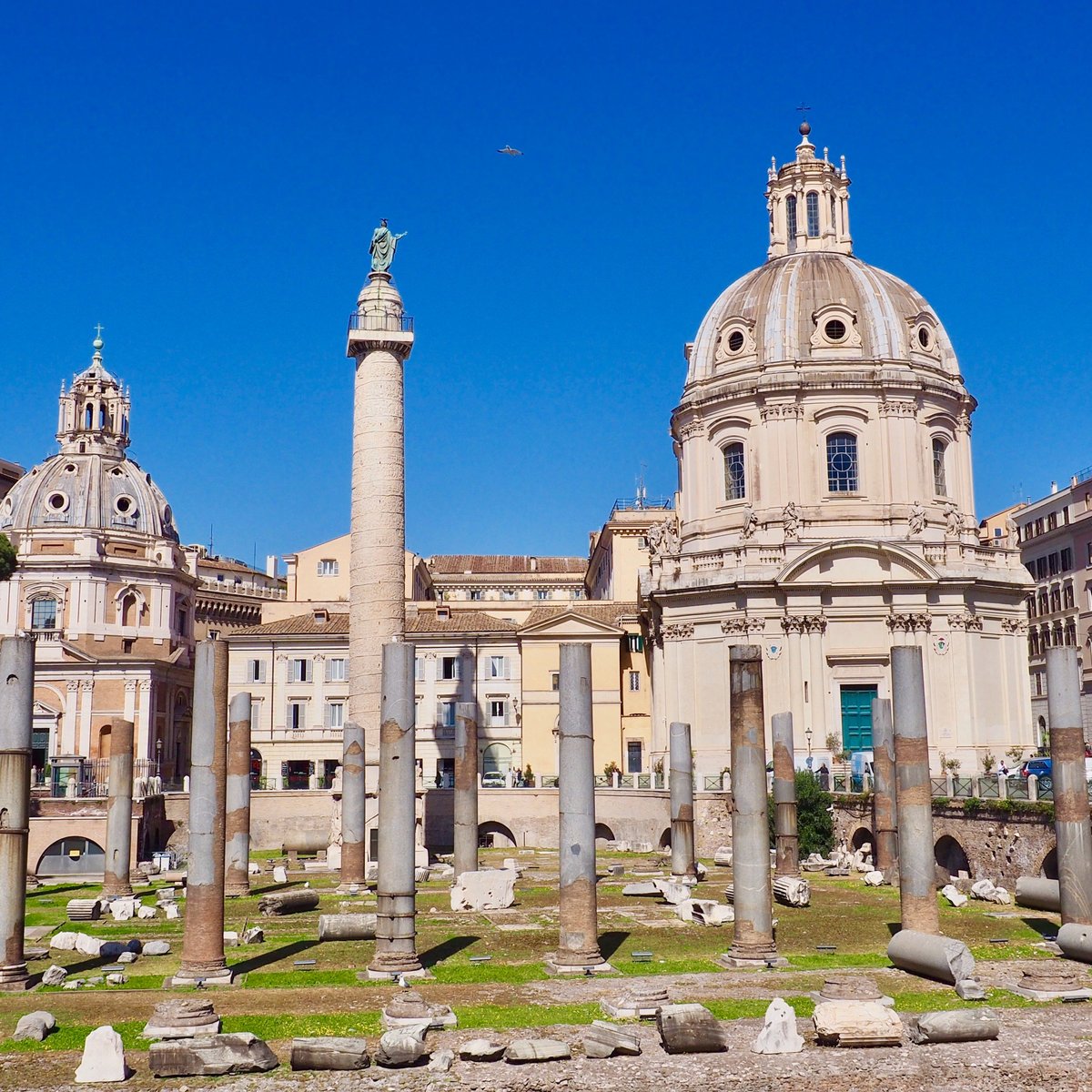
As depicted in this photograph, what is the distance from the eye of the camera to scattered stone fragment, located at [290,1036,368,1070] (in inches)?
680

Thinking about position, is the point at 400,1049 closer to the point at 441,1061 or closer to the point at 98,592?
the point at 441,1061

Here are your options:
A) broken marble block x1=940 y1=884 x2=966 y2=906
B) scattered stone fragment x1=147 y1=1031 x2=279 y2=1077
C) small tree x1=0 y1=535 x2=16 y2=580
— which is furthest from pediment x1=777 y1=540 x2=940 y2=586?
A: scattered stone fragment x1=147 y1=1031 x2=279 y2=1077

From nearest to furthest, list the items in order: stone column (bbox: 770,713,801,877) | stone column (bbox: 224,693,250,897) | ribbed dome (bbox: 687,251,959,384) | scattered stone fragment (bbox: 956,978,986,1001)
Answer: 1. scattered stone fragment (bbox: 956,978,986,1001)
2. stone column (bbox: 770,713,801,877)
3. stone column (bbox: 224,693,250,897)
4. ribbed dome (bbox: 687,251,959,384)

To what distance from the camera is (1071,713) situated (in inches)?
1067

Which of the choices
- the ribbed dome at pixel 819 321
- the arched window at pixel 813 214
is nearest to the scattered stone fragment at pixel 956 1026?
the ribbed dome at pixel 819 321

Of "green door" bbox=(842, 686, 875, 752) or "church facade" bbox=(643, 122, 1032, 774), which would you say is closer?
"church facade" bbox=(643, 122, 1032, 774)

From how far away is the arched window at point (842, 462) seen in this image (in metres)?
57.2

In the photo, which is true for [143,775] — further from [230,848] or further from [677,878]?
[677,878]

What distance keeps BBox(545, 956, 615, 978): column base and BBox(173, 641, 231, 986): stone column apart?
227 inches

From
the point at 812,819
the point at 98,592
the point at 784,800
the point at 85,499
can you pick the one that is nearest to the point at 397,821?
the point at 784,800

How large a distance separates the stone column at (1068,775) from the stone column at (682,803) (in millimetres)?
14324

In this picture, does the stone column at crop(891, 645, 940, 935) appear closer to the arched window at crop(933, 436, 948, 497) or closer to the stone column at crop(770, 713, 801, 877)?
the stone column at crop(770, 713, 801, 877)

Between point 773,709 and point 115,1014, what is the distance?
3685cm

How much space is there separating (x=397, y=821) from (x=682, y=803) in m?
17.1
